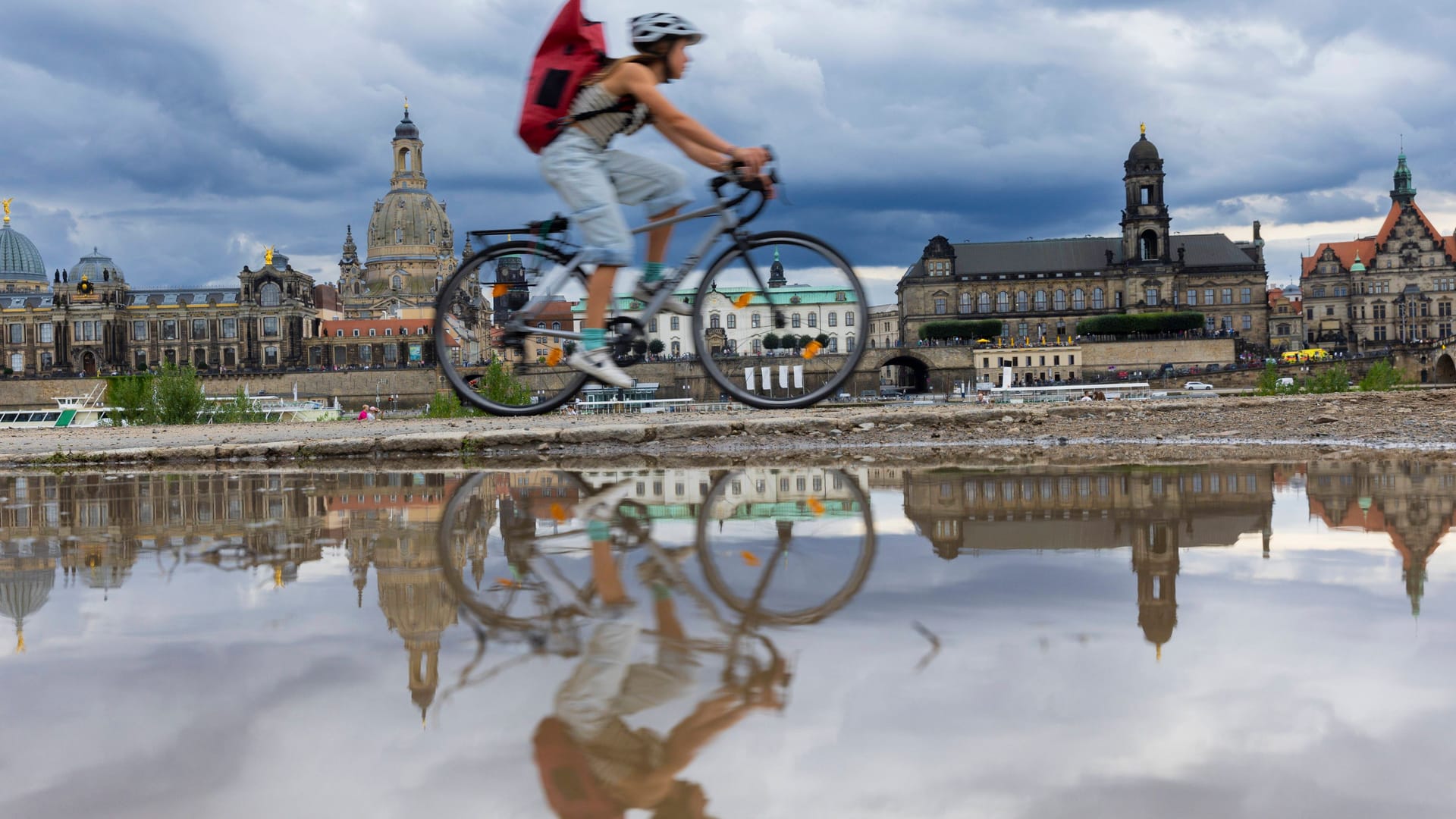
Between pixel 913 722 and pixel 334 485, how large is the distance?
4825 mm

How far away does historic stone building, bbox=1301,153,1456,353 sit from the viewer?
97.2 meters

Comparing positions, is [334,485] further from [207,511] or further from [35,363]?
[35,363]

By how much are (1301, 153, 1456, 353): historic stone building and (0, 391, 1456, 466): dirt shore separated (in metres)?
98.3

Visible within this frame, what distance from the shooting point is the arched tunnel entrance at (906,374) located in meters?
84.4

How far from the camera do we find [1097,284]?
301 feet

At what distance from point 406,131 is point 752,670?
14180 cm

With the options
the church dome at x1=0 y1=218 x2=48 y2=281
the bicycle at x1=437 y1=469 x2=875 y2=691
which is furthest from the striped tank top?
the church dome at x1=0 y1=218 x2=48 y2=281

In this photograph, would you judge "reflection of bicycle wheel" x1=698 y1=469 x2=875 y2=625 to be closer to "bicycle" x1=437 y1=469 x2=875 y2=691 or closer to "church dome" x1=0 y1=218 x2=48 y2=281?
"bicycle" x1=437 y1=469 x2=875 y2=691

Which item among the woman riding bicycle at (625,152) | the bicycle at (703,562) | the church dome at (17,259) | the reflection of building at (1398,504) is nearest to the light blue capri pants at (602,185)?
the woman riding bicycle at (625,152)

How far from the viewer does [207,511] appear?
4688mm

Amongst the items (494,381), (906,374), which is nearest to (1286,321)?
(906,374)

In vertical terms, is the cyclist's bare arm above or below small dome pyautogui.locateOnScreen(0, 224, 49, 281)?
below

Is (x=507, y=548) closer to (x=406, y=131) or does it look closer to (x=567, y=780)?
(x=567, y=780)

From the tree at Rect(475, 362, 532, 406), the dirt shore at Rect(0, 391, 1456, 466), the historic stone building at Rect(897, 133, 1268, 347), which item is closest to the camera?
the tree at Rect(475, 362, 532, 406)
